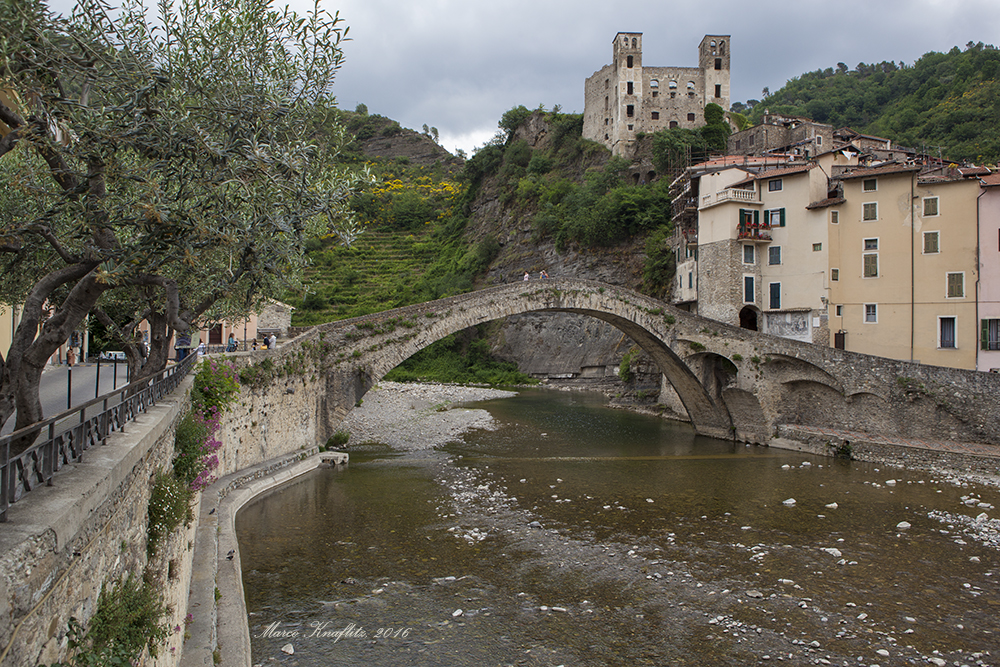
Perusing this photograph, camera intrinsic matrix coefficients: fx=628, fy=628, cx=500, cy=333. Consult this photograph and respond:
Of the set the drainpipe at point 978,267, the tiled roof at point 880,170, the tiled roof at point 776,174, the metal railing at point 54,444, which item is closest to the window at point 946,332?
the drainpipe at point 978,267

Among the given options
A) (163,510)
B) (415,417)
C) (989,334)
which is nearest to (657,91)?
(989,334)

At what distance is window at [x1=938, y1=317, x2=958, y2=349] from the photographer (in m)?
21.2

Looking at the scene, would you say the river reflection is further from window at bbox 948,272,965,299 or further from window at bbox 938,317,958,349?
window at bbox 948,272,965,299

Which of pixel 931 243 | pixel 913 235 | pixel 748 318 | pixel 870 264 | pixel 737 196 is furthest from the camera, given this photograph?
pixel 748 318

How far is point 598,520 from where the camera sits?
12.8 meters

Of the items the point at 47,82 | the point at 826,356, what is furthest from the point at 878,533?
the point at 47,82

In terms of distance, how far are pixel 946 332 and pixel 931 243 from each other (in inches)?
121

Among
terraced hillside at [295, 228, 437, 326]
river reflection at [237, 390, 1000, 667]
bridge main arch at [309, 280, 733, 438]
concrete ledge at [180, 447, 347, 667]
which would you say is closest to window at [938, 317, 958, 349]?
river reflection at [237, 390, 1000, 667]

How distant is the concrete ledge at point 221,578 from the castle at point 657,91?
139 feet

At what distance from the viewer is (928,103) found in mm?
47250

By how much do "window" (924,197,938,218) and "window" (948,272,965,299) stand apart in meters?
2.14

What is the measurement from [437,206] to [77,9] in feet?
215

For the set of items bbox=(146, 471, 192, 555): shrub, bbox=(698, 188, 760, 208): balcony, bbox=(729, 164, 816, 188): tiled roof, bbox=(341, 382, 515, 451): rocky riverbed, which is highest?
bbox=(729, 164, 816, 188): tiled roof

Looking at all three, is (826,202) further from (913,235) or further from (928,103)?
(928,103)
